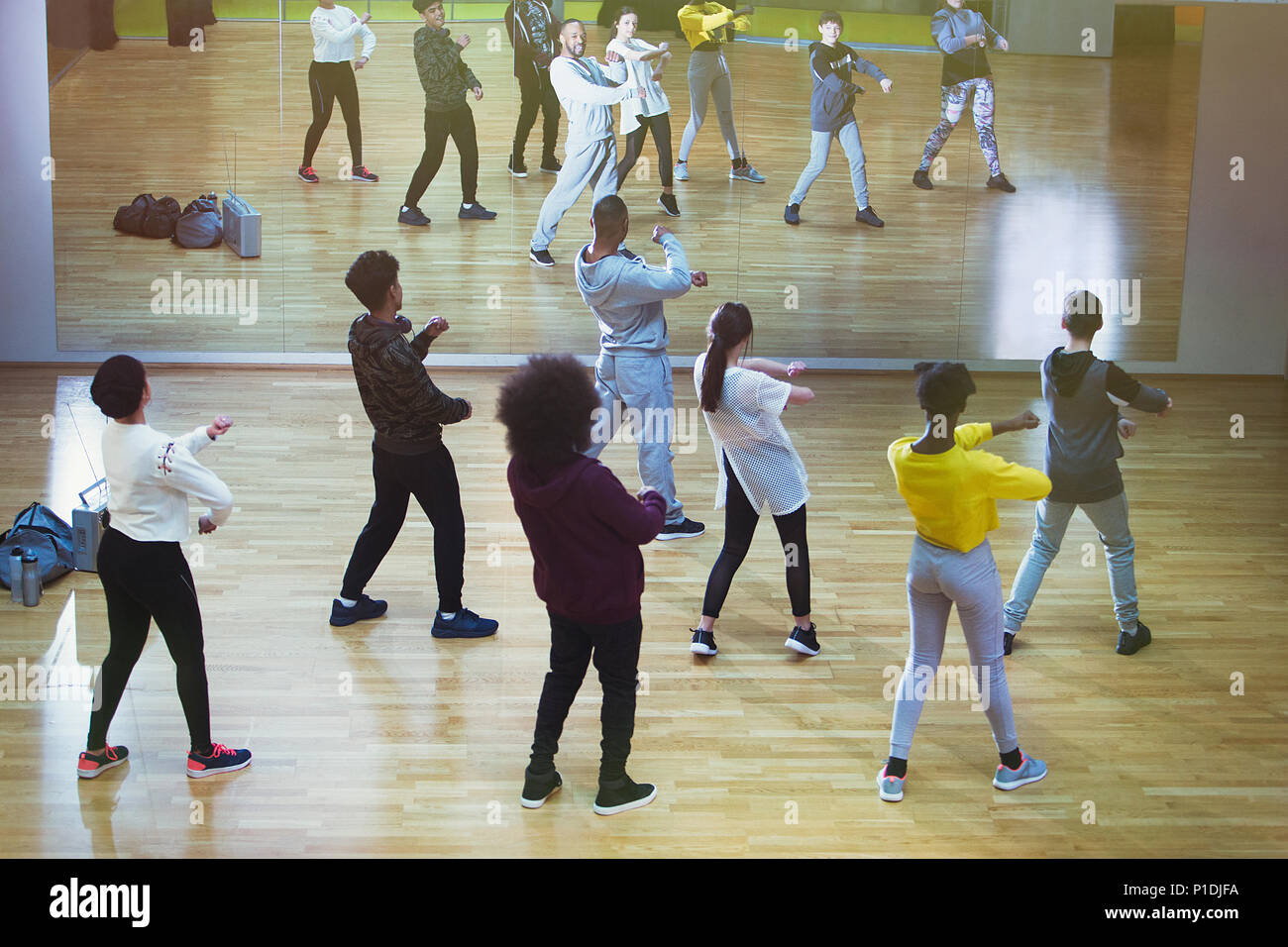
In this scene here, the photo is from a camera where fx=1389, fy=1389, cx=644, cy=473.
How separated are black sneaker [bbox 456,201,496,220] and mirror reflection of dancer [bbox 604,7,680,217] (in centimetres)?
93

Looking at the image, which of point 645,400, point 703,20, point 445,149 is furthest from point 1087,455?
point 445,149

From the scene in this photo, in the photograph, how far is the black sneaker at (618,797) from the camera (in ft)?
15.0

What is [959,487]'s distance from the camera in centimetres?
430

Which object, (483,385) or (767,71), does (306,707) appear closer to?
(483,385)

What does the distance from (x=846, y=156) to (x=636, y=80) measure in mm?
1559

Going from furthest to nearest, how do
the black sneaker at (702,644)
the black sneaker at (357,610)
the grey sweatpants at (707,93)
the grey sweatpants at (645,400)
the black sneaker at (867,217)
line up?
the black sneaker at (867,217), the grey sweatpants at (707,93), the grey sweatpants at (645,400), the black sneaker at (357,610), the black sneaker at (702,644)

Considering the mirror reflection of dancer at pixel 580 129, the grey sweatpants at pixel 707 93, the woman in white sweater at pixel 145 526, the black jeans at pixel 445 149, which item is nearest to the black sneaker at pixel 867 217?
the grey sweatpants at pixel 707 93

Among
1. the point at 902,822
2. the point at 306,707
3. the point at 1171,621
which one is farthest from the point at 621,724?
the point at 1171,621

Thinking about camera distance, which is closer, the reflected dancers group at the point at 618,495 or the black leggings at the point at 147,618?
the reflected dancers group at the point at 618,495

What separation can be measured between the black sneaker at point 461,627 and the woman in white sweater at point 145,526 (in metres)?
1.37

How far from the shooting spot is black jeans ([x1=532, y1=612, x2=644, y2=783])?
14.3 feet

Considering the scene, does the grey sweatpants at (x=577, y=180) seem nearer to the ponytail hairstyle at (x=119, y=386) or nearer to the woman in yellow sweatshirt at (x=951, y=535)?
the woman in yellow sweatshirt at (x=951, y=535)

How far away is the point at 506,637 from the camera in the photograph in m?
5.92

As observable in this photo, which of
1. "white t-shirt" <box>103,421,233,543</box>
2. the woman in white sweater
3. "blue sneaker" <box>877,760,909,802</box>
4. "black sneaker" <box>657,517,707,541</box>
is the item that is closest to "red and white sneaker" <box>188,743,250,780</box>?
the woman in white sweater
